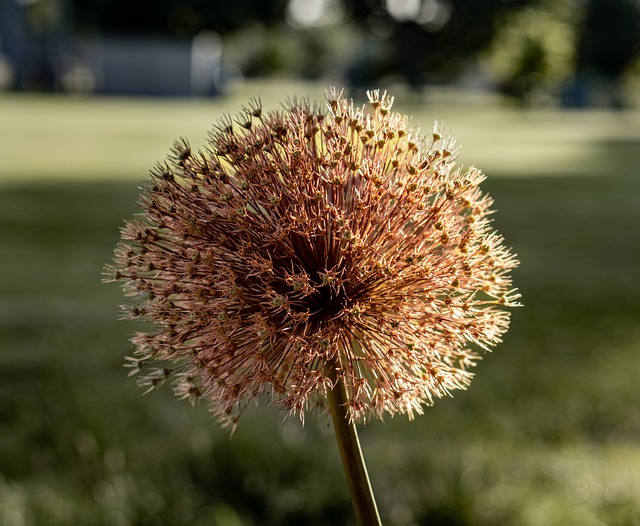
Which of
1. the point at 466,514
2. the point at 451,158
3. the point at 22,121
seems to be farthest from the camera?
the point at 22,121

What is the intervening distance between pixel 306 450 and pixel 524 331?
4690 millimetres

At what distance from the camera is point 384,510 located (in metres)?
3.99

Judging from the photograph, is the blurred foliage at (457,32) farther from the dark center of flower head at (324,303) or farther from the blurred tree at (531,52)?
the dark center of flower head at (324,303)

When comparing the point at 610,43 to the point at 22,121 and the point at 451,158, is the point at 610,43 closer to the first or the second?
the point at 22,121

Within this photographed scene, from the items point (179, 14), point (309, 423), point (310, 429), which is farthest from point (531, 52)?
point (310, 429)

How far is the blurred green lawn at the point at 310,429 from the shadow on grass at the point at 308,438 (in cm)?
1

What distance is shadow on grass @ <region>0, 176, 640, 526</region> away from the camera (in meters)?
3.98

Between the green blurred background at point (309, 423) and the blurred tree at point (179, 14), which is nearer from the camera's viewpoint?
the green blurred background at point (309, 423)

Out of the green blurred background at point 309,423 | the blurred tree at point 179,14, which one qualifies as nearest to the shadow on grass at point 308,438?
the green blurred background at point 309,423

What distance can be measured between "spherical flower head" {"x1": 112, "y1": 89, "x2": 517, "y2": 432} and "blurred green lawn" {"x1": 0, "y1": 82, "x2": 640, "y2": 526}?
113 millimetres

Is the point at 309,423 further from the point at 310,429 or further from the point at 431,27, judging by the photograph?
the point at 431,27

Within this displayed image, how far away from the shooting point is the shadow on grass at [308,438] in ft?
13.1

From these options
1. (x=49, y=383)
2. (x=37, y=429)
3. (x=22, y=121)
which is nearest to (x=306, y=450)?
(x=37, y=429)

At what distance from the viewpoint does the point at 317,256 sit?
1.21 metres
